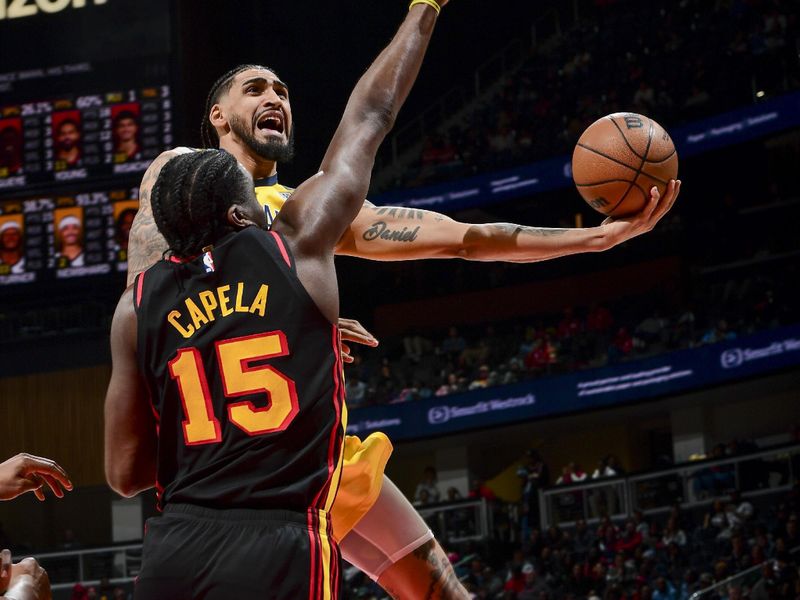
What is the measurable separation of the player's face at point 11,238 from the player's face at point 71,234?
613 mm

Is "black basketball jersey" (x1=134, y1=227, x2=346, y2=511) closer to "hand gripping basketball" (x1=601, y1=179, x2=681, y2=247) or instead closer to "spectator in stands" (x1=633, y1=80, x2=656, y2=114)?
"hand gripping basketball" (x1=601, y1=179, x2=681, y2=247)

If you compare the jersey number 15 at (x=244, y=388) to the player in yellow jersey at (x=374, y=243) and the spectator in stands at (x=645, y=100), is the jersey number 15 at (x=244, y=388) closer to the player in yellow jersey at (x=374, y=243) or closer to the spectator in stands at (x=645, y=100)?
the player in yellow jersey at (x=374, y=243)

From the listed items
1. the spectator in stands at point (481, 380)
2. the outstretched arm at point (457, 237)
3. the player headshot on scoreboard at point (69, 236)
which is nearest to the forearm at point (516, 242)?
the outstretched arm at point (457, 237)

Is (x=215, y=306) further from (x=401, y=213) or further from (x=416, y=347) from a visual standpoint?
(x=416, y=347)

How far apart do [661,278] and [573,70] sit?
442 centimetres

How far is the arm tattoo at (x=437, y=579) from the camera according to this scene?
155 inches

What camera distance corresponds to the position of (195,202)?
2.60m

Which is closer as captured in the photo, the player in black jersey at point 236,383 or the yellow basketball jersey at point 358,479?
the player in black jersey at point 236,383

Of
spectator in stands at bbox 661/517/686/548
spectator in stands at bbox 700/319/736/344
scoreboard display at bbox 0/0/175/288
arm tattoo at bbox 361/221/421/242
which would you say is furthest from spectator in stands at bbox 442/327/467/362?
arm tattoo at bbox 361/221/421/242

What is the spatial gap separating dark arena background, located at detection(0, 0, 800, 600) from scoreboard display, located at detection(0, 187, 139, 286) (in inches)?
1.1

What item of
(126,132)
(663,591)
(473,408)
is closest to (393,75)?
(663,591)

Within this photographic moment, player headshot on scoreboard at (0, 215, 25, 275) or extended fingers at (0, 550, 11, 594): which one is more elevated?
player headshot on scoreboard at (0, 215, 25, 275)

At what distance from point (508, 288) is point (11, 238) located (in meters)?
12.2

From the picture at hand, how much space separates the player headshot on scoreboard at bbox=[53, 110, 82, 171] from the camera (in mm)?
15023
